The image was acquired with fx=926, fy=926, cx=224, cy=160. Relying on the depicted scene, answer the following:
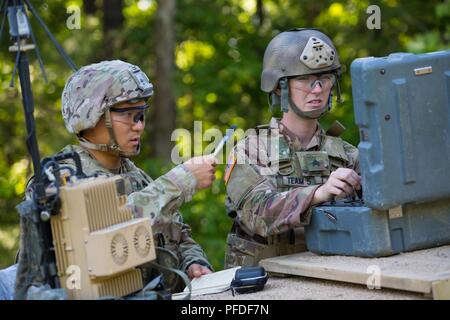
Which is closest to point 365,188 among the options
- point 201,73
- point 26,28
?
point 26,28

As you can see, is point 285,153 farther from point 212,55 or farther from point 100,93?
point 212,55

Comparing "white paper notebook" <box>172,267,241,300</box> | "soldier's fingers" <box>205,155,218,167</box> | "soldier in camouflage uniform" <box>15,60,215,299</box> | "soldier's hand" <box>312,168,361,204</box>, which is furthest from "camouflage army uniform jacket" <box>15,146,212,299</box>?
"soldier's hand" <box>312,168,361,204</box>

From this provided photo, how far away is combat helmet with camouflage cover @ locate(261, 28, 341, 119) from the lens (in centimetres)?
536

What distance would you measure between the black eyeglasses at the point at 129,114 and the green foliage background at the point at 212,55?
250 inches

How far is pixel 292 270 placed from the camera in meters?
4.73

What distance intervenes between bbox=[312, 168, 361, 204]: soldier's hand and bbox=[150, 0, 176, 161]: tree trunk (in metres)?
7.44

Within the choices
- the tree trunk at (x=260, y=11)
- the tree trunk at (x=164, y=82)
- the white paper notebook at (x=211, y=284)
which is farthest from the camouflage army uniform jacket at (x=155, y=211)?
the tree trunk at (x=260, y=11)

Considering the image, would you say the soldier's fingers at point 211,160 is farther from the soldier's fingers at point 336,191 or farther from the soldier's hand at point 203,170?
the soldier's fingers at point 336,191

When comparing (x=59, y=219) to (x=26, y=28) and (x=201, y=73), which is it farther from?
(x=201, y=73)

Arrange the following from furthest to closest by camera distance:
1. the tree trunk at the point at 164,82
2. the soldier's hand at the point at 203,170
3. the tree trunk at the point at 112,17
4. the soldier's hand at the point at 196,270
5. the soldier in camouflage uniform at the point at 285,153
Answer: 1. the tree trunk at the point at 112,17
2. the tree trunk at the point at 164,82
3. the soldier in camouflage uniform at the point at 285,153
4. the soldier's hand at the point at 196,270
5. the soldier's hand at the point at 203,170

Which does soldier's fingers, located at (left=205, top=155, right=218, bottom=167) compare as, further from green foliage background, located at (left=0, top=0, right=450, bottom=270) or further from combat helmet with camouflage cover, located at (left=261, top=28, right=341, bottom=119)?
green foliage background, located at (left=0, top=0, right=450, bottom=270)

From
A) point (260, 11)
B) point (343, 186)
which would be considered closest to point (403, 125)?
point (343, 186)

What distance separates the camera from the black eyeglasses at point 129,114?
4.95 meters
